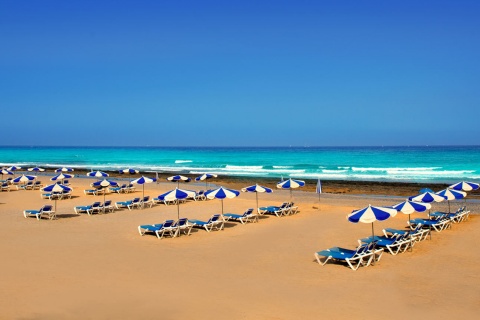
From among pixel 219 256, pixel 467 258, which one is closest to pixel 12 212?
pixel 219 256

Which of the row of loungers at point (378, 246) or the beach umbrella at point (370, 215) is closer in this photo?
the beach umbrella at point (370, 215)

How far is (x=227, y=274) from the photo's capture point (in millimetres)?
9828

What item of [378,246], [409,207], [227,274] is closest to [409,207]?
[409,207]

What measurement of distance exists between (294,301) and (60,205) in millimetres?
15536

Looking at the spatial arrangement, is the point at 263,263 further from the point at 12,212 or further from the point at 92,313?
the point at 12,212

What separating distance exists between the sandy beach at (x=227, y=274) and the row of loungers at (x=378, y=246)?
0.80 ft

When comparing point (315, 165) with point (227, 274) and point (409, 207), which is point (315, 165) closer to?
point (409, 207)

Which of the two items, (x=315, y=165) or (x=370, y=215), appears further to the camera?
(x=315, y=165)

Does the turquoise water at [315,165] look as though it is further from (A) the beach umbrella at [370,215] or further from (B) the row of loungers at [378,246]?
(A) the beach umbrella at [370,215]

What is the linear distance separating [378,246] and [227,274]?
451 centimetres

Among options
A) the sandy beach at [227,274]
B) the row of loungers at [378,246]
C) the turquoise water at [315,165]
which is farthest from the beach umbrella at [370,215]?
the turquoise water at [315,165]

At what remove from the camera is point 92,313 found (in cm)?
747

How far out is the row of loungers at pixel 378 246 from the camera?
10.5 meters

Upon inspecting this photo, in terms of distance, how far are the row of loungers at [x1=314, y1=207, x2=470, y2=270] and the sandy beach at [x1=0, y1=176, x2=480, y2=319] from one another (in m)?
0.24
